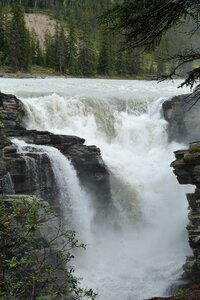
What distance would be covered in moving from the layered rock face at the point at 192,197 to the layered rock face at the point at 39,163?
6210mm

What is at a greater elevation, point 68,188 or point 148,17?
point 68,188

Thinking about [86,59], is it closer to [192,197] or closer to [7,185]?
[7,185]

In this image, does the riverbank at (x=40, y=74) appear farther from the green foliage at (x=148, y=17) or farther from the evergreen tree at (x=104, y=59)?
the green foliage at (x=148, y=17)

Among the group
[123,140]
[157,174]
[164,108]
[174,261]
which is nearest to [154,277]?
[174,261]

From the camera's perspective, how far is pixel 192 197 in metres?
→ 20.5

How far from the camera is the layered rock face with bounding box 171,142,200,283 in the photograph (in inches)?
713

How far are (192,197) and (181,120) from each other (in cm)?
1801

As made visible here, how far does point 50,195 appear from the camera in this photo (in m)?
23.1

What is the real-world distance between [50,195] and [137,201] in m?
6.95

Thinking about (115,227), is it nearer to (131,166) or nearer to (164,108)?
(131,166)

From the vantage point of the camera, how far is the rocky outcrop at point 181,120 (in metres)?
37.2

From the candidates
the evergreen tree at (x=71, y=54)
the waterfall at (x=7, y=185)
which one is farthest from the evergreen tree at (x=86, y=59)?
the waterfall at (x=7, y=185)

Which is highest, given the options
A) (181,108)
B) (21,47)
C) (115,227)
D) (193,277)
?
(21,47)

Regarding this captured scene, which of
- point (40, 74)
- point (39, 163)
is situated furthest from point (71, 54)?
point (39, 163)
